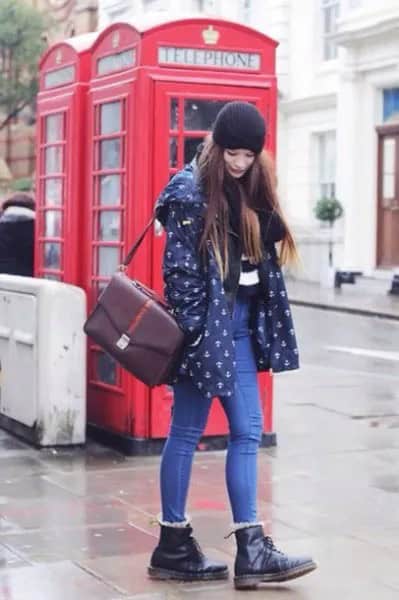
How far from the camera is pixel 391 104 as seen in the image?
25.1 metres

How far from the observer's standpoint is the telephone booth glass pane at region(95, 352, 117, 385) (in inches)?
315

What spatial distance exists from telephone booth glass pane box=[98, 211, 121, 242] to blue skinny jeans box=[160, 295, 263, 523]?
273 cm

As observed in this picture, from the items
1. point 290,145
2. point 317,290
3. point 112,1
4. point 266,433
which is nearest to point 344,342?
point 266,433

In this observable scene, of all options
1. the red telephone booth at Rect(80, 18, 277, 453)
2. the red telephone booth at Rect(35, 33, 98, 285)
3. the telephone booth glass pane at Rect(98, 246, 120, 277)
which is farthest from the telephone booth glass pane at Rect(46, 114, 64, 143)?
the telephone booth glass pane at Rect(98, 246, 120, 277)

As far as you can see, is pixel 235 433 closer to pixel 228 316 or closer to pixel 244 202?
pixel 228 316

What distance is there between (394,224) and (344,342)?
965cm

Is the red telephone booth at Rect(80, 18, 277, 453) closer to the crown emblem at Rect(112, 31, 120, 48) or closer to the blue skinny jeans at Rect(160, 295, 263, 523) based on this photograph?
the crown emblem at Rect(112, 31, 120, 48)

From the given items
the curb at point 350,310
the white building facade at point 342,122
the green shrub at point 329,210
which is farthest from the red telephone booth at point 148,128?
the green shrub at point 329,210

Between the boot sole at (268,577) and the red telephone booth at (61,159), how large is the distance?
358cm

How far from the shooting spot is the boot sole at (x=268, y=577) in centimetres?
507

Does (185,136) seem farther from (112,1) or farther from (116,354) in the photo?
(112,1)

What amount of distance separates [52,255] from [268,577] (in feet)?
13.4

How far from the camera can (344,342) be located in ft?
51.4

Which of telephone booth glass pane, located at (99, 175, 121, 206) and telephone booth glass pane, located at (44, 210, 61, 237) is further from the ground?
telephone booth glass pane, located at (99, 175, 121, 206)
